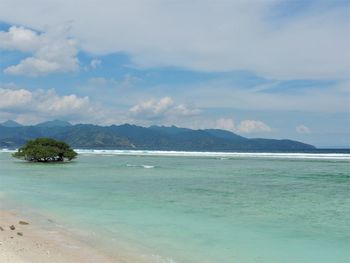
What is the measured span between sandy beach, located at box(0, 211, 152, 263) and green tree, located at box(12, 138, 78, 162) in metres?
47.6

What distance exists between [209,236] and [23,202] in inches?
477

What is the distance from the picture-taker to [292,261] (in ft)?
37.8

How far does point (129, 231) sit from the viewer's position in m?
15.0

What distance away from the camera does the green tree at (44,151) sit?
61353 millimetres

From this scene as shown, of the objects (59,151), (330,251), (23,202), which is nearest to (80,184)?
(23,202)

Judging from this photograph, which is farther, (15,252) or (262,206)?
(262,206)

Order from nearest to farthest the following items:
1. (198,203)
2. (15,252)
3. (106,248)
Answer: (15,252)
(106,248)
(198,203)

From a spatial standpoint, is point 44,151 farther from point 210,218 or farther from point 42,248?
point 42,248

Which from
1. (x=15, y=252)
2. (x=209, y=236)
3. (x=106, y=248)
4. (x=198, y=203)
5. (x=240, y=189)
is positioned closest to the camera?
(x=15, y=252)

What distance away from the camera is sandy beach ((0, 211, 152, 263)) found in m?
10.8

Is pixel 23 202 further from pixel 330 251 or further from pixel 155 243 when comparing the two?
pixel 330 251

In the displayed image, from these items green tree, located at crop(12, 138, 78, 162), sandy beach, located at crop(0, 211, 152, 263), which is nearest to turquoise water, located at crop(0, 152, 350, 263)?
sandy beach, located at crop(0, 211, 152, 263)

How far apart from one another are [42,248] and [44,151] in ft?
168

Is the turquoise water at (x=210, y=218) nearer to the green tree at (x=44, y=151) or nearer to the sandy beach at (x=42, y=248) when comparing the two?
the sandy beach at (x=42, y=248)
